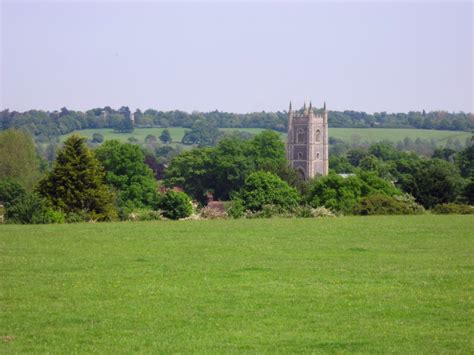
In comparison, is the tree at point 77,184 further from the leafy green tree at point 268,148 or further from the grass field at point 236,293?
the leafy green tree at point 268,148

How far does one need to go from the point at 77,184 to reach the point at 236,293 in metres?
30.8

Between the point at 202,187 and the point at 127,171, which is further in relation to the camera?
the point at 202,187

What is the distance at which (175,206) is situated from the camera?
5309 centimetres

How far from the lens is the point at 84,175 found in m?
50.8

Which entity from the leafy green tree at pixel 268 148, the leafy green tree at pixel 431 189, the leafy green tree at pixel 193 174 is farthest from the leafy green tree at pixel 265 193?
the leafy green tree at pixel 268 148

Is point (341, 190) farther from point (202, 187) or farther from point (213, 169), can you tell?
point (202, 187)

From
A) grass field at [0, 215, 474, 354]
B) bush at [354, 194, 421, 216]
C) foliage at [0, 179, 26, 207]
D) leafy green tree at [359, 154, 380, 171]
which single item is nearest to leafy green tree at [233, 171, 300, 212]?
bush at [354, 194, 421, 216]

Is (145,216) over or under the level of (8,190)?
over

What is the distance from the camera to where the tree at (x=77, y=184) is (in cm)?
4972

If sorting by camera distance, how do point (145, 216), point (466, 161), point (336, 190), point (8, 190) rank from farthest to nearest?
point (466, 161) → point (8, 190) → point (336, 190) → point (145, 216)

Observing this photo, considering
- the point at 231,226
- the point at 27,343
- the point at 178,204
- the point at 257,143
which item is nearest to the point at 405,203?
the point at 178,204

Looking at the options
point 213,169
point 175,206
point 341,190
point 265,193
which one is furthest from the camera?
point 213,169

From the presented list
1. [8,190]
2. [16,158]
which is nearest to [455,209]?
[8,190]

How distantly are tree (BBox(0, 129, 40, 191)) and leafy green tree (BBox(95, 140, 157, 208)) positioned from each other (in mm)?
16624
